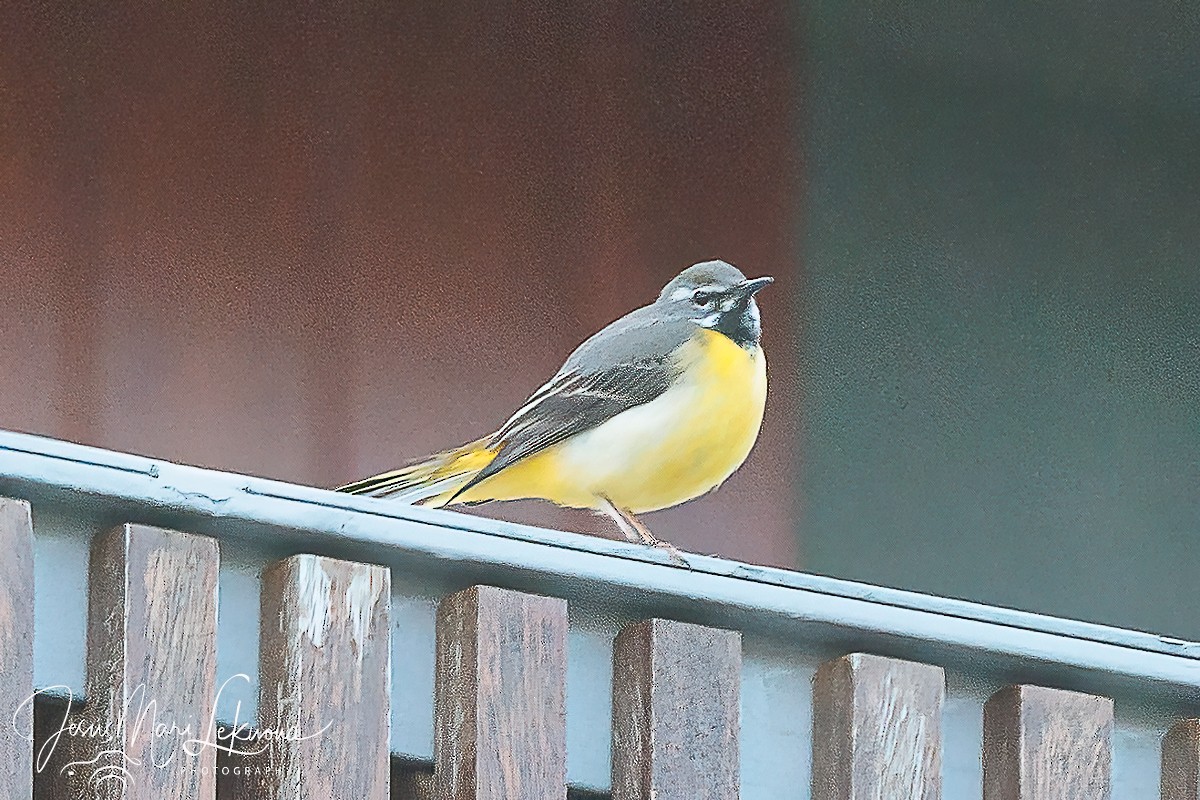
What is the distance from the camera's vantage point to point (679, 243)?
4.62m

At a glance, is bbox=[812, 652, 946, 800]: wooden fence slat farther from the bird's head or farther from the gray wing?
the bird's head

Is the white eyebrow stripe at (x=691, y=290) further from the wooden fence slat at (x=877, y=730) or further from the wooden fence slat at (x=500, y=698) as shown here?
the wooden fence slat at (x=500, y=698)

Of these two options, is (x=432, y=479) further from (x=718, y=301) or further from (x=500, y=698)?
(x=500, y=698)

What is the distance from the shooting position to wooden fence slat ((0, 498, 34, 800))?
1.71 meters

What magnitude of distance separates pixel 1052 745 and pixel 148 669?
0.94 m

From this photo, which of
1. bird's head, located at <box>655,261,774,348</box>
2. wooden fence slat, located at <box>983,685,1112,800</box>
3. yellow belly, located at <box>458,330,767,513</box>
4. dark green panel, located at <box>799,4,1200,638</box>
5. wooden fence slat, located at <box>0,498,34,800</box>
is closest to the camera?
wooden fence slat, located at <box>0,498,34,800</box>

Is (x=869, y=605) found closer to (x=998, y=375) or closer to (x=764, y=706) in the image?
(x=764, y=706)

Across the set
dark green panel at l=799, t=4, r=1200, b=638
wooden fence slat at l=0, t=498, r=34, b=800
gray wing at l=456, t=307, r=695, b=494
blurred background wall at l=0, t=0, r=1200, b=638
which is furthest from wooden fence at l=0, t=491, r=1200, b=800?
dark green panel at l=799, t=4, r=1200, b=638

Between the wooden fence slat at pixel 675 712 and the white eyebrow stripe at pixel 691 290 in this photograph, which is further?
the white eyebrow stripe at pixel 691 290

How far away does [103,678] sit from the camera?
1805 mm

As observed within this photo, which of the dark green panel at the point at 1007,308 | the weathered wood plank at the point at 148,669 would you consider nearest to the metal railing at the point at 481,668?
the weathered wood plank at the point at 148,669

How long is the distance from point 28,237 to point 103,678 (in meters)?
2.23

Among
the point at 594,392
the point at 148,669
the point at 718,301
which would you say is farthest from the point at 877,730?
the point at 718,301

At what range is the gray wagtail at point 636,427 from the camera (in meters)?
3.26
